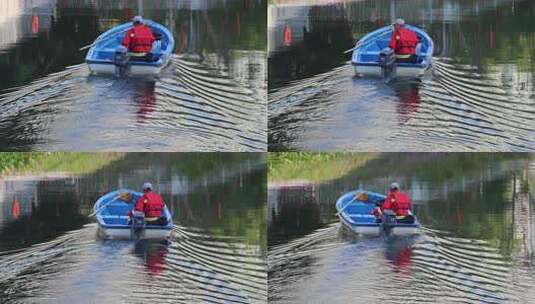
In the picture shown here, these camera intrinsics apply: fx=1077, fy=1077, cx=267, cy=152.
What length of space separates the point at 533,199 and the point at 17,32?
3.60 meters

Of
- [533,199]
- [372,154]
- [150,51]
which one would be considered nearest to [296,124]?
[372,154]

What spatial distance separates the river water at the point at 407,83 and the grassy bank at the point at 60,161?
3.70ft

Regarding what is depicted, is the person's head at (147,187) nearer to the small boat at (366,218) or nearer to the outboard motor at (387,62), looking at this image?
the small boat at (366,218)

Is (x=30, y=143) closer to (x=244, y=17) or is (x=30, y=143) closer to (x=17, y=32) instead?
(x=17, y=32)

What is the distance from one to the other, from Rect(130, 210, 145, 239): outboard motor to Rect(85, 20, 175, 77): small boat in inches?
37.6

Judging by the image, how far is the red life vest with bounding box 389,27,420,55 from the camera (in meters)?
7.17

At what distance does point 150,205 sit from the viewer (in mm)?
7027

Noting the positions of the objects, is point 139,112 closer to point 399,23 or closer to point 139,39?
point 139,39

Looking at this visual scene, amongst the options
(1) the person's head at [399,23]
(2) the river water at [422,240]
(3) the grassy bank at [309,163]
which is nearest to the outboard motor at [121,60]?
(3) the grassy bank at [309,163]

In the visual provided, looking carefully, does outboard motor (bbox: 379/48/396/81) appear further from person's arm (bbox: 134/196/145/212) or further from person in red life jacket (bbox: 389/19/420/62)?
person's arm (bbox: 134/196/145/212)

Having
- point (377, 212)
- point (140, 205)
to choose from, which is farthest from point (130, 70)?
point (377, 212)

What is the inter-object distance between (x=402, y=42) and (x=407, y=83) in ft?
0.90

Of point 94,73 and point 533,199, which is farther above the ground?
point 94,73

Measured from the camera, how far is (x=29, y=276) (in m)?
6.98
